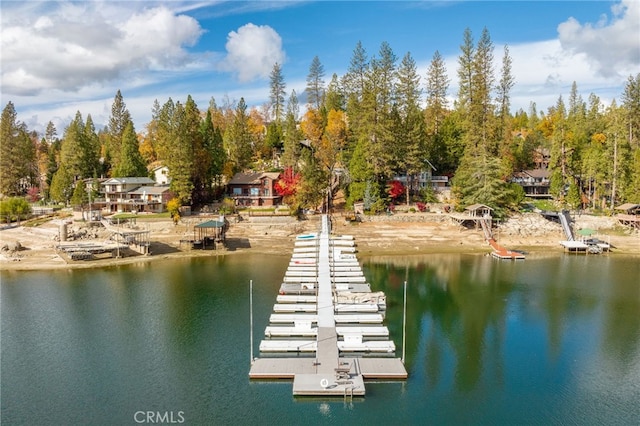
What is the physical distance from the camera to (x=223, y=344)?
3341 cm

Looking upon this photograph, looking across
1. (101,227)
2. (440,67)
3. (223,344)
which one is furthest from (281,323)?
(440,67)

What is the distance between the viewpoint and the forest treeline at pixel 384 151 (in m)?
76.4

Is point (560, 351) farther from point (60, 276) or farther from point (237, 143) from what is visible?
point (237, 143)

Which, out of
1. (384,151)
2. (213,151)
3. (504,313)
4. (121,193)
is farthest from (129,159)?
(504,313)

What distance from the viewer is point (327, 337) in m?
32.7

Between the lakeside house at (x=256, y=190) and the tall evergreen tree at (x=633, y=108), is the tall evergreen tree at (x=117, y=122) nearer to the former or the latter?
the lakeside house at (x=256, y=190)

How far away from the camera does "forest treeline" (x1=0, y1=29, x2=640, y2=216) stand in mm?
76438

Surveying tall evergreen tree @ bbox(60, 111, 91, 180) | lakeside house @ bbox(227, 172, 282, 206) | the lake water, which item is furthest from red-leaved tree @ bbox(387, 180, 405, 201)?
tall evergreen tree @ bbox(60, 111, 91, 180)

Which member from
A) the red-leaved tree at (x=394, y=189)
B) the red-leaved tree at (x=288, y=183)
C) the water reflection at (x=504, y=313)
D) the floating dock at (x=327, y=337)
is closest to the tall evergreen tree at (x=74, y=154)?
the red-leaved tree at (x=288, y=183)

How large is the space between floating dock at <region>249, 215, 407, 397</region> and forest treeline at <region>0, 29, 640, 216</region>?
32.3 m

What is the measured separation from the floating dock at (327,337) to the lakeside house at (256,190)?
114ft

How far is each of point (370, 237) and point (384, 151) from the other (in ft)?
54.9

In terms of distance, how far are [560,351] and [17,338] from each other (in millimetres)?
39005

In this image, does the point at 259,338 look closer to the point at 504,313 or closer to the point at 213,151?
the point at 504,313
